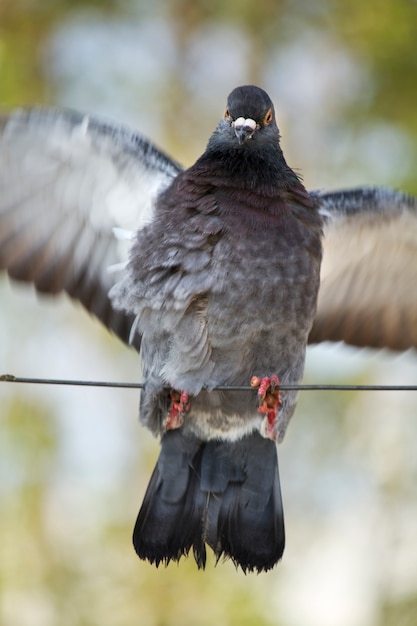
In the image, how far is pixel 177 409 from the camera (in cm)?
649

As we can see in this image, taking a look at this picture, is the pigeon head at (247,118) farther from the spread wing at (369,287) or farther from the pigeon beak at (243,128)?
the spread wing at (369,287)

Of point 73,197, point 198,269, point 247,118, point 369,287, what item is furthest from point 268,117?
point 369,287

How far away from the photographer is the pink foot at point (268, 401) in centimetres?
628

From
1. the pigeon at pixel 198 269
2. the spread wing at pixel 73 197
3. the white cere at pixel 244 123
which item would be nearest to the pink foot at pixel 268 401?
the pigeon at pixel 198 269

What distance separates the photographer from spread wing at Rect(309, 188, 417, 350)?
731cm

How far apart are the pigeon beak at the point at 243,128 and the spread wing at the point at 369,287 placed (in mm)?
990

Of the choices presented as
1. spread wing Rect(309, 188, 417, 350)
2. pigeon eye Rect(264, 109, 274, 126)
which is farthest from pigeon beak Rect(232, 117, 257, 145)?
spread wing Rect(309, 188, 417, 350)

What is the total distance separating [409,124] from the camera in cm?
1236

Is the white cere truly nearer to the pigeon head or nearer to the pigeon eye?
the pigeon head

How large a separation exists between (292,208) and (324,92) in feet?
22.4

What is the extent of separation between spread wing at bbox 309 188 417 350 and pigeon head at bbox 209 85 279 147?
911mm

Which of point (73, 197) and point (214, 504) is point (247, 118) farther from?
point (214, 504)

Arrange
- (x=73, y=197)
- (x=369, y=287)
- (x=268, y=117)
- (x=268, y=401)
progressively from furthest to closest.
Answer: (x=369, y=287) → (x=73, y=197) → (x=268, y=117) → (x=268, y=401)

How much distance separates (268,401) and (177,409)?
55 centimetres
